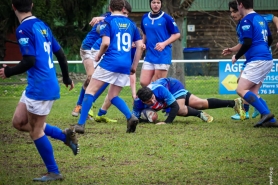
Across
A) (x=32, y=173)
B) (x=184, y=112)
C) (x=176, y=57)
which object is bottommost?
(x=176, y=57)

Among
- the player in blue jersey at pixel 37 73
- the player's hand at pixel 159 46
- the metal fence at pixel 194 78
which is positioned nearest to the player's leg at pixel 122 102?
the player's hand at pixel 159 46

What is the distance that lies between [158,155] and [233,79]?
10.7m

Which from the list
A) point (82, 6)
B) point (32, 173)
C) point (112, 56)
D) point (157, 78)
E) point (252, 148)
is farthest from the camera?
point (82, 6)

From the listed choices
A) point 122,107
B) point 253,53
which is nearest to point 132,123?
point 122,107

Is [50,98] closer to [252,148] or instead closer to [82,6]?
[252,148]

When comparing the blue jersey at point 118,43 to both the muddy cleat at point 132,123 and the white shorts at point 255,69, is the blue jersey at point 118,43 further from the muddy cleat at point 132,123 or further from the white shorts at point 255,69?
the white shorts at point 255,69

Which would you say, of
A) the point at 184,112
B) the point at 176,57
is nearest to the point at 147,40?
the point at 184,112

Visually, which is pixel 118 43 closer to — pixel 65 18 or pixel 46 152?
pixel 46 152

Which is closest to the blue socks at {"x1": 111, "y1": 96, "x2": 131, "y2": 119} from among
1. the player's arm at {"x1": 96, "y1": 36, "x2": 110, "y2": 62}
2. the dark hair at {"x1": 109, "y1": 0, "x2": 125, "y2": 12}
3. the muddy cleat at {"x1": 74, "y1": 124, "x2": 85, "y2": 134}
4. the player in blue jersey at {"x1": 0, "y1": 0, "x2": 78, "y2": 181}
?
the muddy cleat at {"x1": 74, "y1": 124, "x2": 85, "y2": 134}

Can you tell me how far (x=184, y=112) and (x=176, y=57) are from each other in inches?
434

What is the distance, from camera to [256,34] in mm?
9602

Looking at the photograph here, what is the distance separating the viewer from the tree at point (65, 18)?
23719mm

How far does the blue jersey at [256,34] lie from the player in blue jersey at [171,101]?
1306mm

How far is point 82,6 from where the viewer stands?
24.7 metres
